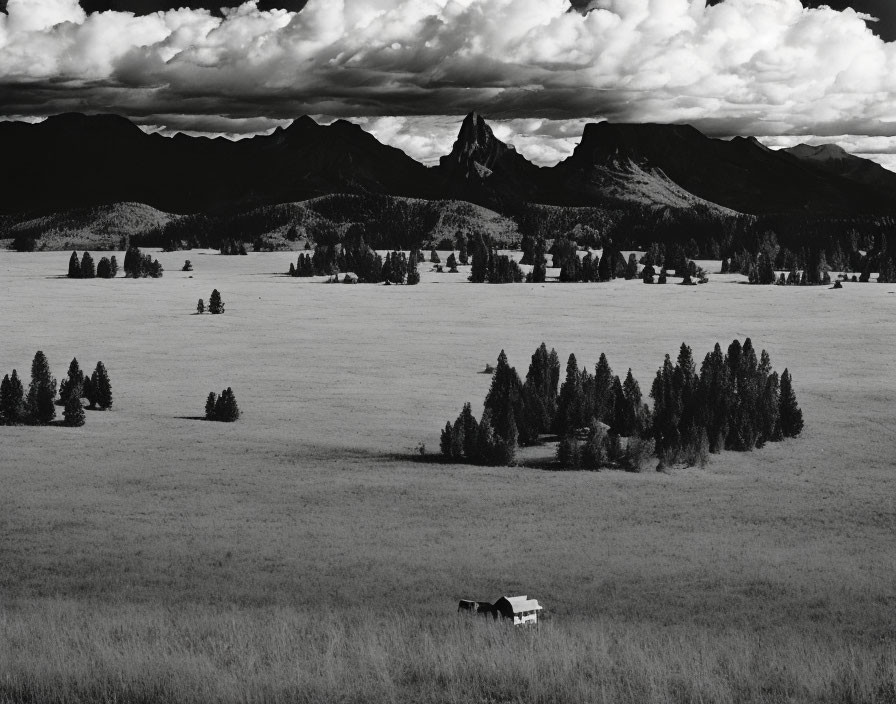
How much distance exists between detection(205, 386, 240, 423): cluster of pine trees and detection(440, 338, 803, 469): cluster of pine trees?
2371 cm

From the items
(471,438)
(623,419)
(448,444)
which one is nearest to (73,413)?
(448,444)

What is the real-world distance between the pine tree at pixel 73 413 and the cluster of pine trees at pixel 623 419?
36.9m

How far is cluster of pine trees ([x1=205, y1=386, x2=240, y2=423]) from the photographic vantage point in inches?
4188

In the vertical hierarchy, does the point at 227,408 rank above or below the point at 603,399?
below

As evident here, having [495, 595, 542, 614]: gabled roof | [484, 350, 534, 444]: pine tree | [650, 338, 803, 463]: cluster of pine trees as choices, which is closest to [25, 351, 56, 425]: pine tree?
[484, 350, 534, 444]: pine tree

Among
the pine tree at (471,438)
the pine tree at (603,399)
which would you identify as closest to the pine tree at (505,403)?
the pine tree at (471,438)

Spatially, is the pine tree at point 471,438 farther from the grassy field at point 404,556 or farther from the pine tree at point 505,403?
the grassy field at point 404,556

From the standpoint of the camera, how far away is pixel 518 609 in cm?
3522

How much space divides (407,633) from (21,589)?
26.7 metres

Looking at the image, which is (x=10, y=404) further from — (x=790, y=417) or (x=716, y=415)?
(x=790, y=417)

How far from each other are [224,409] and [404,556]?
179 feet

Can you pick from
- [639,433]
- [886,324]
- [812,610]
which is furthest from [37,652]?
[886,324]

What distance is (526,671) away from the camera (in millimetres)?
18344

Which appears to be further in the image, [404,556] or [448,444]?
[448,444]
